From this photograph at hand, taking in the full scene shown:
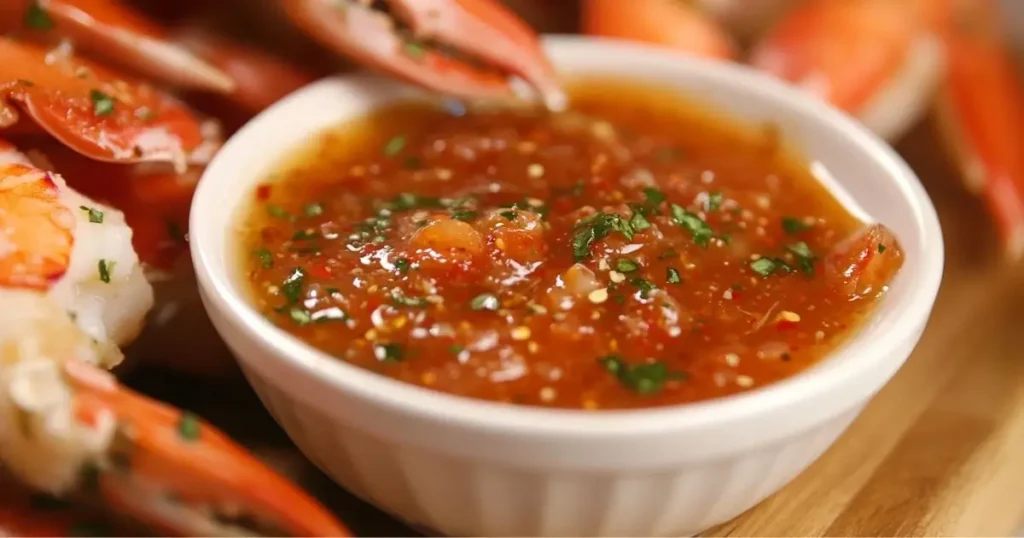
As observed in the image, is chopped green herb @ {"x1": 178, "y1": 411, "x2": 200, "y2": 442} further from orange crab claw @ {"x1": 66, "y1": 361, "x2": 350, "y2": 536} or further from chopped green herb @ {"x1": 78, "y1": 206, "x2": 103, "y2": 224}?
chopped green herb @ {"x1": 78, "y1": 206, "x2": 103, "y2": 224}

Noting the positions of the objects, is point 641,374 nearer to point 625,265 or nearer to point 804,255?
point 625,265

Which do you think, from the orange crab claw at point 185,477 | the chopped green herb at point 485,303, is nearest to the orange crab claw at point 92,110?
the orange crab claw at point 185,477

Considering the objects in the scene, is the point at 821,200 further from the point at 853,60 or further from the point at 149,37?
the point at 149,37

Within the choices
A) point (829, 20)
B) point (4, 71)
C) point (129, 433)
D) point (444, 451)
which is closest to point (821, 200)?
point (829, 20)

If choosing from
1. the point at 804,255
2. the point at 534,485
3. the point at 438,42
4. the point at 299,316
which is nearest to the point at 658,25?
the point at 438,42

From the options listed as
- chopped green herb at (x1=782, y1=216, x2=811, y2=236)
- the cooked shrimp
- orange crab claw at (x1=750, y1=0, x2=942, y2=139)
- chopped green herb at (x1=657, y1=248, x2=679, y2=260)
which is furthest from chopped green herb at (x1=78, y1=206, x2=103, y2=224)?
orange crab claw at (x1=750, y1=0, x2=942, y2=139)

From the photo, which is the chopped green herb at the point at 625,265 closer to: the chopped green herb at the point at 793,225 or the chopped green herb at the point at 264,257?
the chopped green herb at the point at 793,225
